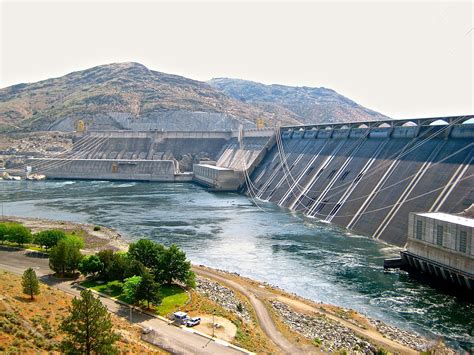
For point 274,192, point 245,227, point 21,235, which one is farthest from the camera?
point 274,192

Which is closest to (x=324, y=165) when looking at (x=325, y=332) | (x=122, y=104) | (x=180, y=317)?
(x=325, y=332)

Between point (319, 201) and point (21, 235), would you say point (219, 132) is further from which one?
point (21, 235)

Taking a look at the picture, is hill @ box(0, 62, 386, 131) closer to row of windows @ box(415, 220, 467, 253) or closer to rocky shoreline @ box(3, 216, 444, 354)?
row of windows @ box(415, 220, 467, 253)

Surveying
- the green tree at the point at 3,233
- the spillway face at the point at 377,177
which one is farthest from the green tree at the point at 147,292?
the spillway face at the point at 377,177


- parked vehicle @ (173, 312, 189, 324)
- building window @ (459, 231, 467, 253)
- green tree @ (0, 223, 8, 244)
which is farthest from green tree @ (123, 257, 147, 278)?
building window @ (459, 231, 467, 253)

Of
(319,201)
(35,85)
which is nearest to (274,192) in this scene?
(319,201)

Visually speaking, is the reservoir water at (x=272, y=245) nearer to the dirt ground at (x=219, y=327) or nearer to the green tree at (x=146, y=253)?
the green tree at (x=146, y=253)
